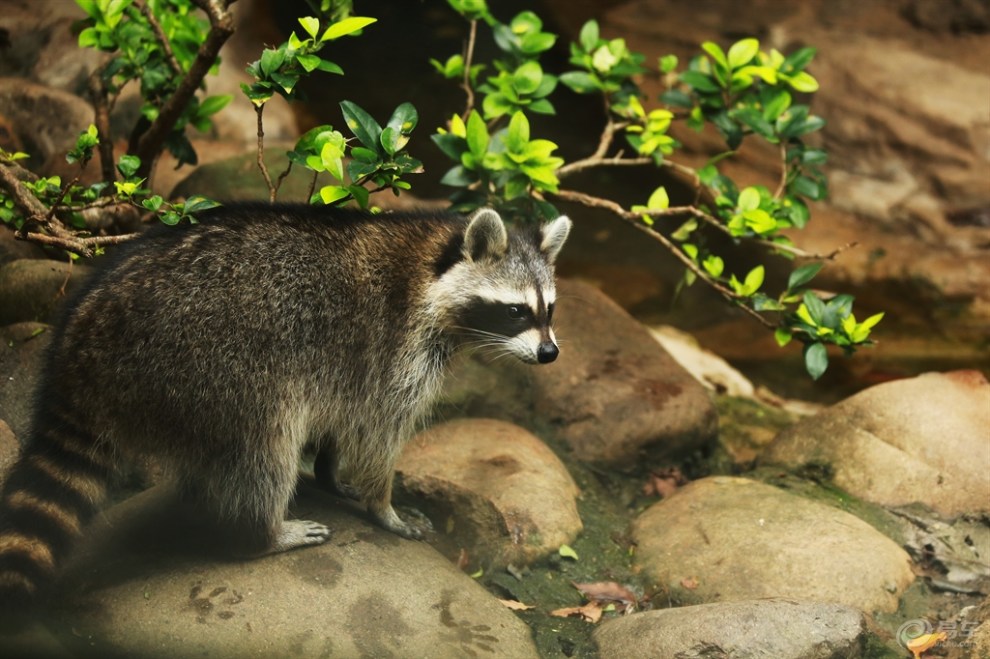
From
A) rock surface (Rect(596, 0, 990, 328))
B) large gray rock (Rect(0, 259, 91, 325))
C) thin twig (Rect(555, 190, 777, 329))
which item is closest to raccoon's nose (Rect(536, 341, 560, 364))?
thin twig (Rect(555, 190, 777, 329))

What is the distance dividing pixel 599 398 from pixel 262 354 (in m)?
2.39

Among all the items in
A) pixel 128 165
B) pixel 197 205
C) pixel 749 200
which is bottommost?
pixel 749 200

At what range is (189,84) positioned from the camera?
5.15m

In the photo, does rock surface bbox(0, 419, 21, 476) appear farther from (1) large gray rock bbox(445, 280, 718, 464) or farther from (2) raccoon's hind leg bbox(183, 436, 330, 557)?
(1) large gray rock bbox(445, 280, 718, 464)

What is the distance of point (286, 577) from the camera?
412 cm

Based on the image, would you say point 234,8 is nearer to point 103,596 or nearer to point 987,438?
point 103,596

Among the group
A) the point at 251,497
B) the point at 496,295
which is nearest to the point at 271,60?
the point at 496,295

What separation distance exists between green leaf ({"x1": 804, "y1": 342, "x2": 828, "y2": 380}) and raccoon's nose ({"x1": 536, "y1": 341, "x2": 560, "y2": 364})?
1524 millimetres

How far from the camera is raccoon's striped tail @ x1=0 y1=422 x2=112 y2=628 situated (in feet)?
11.6

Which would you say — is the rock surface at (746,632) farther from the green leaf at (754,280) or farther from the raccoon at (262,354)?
the green leaf at (754,280)

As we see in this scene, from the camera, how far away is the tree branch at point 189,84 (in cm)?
459

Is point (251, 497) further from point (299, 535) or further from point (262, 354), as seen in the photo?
point (262, 354)

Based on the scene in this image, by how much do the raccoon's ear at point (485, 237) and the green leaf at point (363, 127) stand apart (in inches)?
20.6

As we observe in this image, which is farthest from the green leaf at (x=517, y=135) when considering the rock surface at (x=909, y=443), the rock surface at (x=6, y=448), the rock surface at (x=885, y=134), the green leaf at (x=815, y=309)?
the rock surface at (x=885, y=134)
